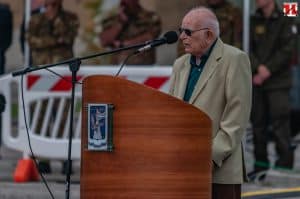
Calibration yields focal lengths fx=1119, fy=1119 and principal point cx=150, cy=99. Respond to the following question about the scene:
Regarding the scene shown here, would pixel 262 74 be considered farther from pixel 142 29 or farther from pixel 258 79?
pixel 142 29

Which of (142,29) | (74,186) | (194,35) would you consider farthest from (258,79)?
(194,35)

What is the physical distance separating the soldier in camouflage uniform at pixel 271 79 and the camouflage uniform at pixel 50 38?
6.57ft

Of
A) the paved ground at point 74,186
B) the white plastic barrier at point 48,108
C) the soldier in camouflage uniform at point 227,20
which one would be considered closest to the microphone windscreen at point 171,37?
the paved ground at point 74,186

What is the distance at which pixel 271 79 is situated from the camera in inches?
447

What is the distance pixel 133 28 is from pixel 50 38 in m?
0.90

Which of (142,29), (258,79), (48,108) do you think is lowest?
(48,108)

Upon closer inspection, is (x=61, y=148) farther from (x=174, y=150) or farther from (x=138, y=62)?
(x=174, y=150)

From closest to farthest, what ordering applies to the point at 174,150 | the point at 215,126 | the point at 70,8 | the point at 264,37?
the point at 174,150 < the point at 215,126 < the point at 264,37 < the point at 70,8

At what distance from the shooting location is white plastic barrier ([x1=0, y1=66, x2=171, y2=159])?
11.4m

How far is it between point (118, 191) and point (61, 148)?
6.03 m

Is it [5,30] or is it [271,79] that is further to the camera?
[5,30]

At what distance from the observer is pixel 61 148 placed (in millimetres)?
11500

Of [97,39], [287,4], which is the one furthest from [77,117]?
[287,4]

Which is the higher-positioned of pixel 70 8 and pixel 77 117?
pixel 70 8
